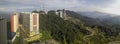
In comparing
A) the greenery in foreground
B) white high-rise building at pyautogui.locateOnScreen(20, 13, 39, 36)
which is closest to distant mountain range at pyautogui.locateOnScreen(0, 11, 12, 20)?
white high-rise building at pyautogui.locateOnScreen(20, 13, 39, 36)

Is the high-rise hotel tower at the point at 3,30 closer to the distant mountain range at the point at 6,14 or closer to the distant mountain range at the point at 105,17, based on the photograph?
the distant mountain range at the point at 6,14

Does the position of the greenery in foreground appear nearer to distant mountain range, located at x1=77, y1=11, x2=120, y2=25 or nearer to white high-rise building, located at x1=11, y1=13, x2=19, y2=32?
distant mountain range, located at x1=77, y1=11, x2=120, y2=25

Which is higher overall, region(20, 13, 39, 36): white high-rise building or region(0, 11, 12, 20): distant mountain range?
region(0, 11, 12, 20): distant mountain range

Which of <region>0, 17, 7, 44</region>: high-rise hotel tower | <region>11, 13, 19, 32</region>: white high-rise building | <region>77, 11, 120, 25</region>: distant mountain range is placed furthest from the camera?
<region>11, 13, 19, 32</region>: white high-rise building

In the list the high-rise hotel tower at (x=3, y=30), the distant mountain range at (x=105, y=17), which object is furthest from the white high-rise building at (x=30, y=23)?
the distant mountain range at (x=105, y=17)

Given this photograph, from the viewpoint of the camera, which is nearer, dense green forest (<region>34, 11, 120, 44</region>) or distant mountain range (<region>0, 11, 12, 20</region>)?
distant mountain range (<region>0, 11, 12, 20</region>)

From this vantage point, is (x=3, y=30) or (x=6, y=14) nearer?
(x=3, y=30)

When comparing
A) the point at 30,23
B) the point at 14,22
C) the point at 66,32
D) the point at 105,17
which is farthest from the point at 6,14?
the point at 105,17

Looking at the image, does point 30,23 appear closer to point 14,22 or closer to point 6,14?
point 14,22

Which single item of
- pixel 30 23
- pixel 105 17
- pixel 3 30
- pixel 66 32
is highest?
pixel 105 17
